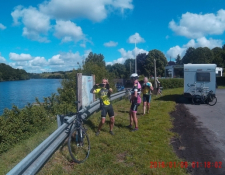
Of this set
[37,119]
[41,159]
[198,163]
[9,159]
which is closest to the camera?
[41,159]

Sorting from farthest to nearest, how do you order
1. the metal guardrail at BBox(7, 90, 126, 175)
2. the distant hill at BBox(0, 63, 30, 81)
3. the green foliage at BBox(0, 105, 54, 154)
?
the distant hill at BBox(0, 63, 30, 81)
the green foliage at BBox(0, 105, 54, 154)
the metal guardrail at BBox(7, 90, 126, 175)

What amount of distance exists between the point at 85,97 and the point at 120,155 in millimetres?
3443

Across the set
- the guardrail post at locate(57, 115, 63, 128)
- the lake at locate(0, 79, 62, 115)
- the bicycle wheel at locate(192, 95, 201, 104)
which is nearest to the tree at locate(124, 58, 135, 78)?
the lake at locate(0, 79, 62, 115)

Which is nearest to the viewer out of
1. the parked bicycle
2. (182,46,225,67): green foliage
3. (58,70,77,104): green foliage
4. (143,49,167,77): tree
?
(58,70,77,104): green foliage

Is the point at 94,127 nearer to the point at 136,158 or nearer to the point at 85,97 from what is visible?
the point at 85,97

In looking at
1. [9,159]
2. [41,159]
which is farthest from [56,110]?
[41,159]

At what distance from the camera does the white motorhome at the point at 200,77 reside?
49.9 ft

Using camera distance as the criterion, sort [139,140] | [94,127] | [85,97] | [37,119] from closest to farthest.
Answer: [139,140]
[94,127]
[85,97]
[37,119]

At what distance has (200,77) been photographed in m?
15.5

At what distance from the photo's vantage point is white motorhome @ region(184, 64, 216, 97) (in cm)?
1520

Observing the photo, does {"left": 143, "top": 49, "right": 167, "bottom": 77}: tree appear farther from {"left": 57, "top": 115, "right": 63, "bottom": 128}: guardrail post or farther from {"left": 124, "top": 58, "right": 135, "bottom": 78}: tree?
{"left": 57, "top": 115, "right": 63, "bottom": 128}: guardrail post

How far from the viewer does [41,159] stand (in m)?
3.93
